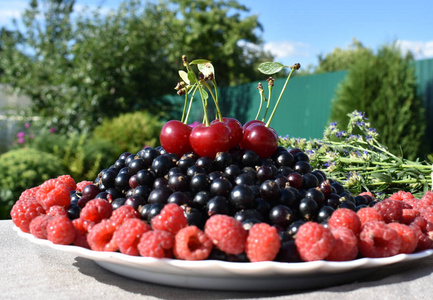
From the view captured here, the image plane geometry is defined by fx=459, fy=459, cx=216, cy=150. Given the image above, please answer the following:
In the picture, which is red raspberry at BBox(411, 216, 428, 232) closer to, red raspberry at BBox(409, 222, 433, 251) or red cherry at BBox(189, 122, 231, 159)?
red raspberry at BBox(409, 222, 433, 251)

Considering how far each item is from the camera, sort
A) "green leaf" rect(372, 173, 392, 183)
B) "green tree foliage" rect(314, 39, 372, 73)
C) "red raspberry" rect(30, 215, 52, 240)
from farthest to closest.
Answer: "green tree foliage" rect(314, 39, 372, 73) < "green leaf" rect(372, 173, 392, 183) < "red raspberry" rect(30, 215, 52, 240)

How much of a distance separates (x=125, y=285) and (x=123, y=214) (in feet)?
0.51

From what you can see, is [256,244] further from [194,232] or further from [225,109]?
[225,109]

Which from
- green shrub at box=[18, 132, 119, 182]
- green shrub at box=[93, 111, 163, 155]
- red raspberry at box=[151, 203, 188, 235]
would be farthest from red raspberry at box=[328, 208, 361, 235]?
green shrub at box=[93, 111, 163, 155]

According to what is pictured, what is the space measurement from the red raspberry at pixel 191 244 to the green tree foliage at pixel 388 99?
4666 mm

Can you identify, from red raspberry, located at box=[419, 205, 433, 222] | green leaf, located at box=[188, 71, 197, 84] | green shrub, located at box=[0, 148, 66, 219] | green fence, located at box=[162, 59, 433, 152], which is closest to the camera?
red raspberry, located at box=[419, 205, 433, 222]

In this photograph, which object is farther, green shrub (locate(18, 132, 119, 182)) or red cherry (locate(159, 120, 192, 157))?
green shrub (locate(18, 132, 119, 182))

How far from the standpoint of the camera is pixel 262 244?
0.85m

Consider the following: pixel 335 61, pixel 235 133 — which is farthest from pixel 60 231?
pixel 335 61

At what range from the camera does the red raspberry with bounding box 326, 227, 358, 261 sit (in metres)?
0.90

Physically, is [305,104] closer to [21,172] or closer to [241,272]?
[21,172]

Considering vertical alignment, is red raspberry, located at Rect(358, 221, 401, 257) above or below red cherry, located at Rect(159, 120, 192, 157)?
below

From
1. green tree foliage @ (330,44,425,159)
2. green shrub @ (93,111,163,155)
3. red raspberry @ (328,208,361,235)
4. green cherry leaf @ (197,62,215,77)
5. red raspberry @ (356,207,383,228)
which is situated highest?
green cherry leaf @ (197,62,215,77)

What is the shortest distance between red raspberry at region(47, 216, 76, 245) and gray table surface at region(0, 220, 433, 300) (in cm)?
10
